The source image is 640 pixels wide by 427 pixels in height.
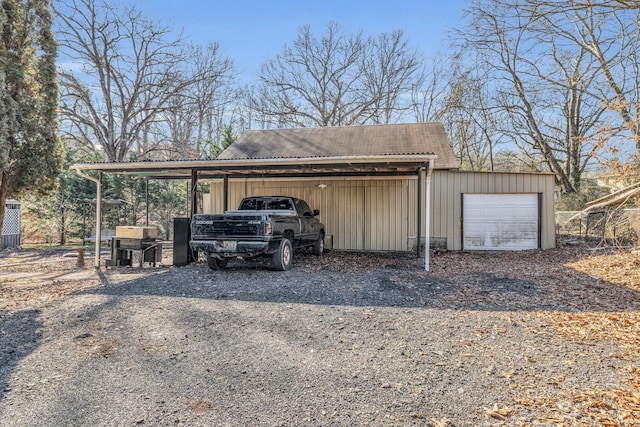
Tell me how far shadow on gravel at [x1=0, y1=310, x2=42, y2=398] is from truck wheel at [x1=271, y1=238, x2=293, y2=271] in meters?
4.12

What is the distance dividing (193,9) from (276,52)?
10369 mm

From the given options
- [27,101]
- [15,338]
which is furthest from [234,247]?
[27,101]

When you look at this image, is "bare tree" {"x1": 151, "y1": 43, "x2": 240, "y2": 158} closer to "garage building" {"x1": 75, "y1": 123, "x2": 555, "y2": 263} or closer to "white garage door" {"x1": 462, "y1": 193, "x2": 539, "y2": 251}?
"garage building" {"x1": 75, "y1": 123, "x2": 555, "y2": 263}

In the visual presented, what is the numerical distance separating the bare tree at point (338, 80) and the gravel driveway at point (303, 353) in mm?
20151

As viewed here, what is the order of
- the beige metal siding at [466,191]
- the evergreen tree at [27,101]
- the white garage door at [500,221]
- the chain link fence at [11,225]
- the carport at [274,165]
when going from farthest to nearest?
the chain link fence at [11,225]
the white garage door at [500,221]
the beige metal siding at [466,191]
the evergreen tree at [27,101]
the carport at [274,165]

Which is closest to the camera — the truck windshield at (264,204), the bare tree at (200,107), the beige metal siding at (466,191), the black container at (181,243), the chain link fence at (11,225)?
the black container at (181,243)

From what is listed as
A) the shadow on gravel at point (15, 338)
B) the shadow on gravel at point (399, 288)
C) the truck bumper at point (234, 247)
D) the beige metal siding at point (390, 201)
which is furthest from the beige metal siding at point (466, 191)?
the shadow on gravel at point (15, 338)

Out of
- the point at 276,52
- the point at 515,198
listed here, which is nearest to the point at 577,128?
→ the point at 515,198

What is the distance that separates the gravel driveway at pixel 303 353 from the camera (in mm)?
2627

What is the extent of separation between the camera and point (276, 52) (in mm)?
26875

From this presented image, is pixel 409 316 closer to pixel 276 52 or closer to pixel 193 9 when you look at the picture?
pixel 193 9

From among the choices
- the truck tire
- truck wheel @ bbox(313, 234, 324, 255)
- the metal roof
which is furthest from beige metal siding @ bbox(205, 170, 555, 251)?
the truck tire

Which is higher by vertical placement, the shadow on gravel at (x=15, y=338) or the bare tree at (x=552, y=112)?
the bare tree at (x=552, y=112)

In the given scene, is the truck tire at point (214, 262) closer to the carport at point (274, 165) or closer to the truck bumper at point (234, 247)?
the truck bumper at point (234, 247)
